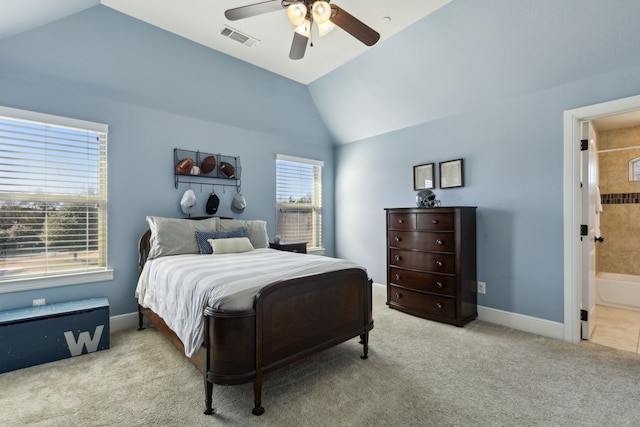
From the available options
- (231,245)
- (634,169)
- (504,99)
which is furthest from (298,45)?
(634,169)

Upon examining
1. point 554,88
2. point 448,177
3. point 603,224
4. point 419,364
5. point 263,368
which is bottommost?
point 419,364

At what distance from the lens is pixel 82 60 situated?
2.87 m

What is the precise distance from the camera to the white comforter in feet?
5.94

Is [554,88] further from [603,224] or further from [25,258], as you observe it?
[25,258]

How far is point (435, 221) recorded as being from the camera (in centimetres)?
331

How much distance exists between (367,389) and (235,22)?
3.49 metres

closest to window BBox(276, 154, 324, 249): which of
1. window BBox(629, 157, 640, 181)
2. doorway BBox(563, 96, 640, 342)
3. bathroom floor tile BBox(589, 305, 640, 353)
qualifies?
doorway BBox(563, 96, 640, 342)

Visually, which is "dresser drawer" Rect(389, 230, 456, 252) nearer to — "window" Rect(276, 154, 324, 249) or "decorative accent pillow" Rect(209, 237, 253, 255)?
"window" Rect(276, 154, 324, 249)

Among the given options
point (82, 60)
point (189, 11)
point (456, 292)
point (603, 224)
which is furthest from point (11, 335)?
point (603, 224)

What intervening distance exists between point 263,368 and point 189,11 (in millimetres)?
3170

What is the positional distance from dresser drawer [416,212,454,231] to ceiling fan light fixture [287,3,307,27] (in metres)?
2.36

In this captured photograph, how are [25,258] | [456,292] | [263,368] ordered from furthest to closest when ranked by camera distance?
[456,292] < [25,258] < [263,368]

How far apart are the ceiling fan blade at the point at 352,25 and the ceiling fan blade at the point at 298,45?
0.29 m

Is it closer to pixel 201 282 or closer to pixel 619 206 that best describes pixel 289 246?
pixel 201 282
